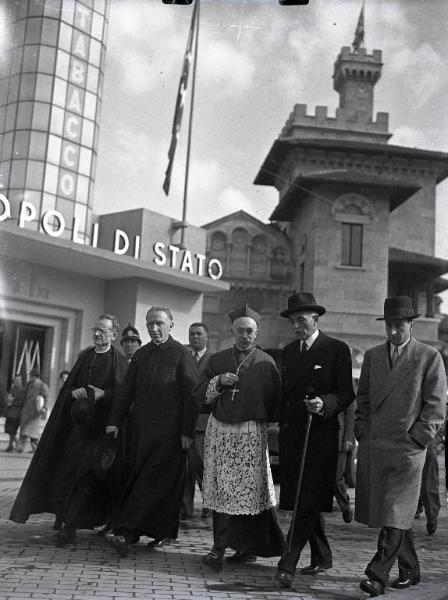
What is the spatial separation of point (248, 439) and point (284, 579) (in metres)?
1.09

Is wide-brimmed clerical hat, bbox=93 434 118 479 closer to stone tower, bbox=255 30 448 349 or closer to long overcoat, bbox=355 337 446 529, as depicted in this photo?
long overcoat, bbox=355 337 446 529

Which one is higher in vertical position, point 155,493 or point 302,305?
point 302,305

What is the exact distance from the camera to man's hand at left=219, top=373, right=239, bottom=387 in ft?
18.5

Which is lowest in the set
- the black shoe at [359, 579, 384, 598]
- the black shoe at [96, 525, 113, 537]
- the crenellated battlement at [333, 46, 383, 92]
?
the black shoe at [96, 525, 113, 537]

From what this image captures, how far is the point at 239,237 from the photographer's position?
39.1 m

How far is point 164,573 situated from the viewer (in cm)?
518

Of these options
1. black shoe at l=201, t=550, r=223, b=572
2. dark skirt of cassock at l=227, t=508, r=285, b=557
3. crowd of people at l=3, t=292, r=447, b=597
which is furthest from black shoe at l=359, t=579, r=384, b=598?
black shoe at l=201, t=550, r=223, b=572

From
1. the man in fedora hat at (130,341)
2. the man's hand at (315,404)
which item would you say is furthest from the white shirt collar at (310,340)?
the man in fedora hat at (130,341)

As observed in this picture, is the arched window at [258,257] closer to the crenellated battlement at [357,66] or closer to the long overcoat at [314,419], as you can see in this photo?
the crenellated battlement at [357,66]

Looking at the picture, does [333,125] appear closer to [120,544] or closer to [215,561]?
[120,544]

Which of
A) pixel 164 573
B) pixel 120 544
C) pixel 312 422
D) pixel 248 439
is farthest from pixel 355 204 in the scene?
pixel 164 573

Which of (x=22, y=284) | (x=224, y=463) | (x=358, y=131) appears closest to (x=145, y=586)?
(x=224, y=463)

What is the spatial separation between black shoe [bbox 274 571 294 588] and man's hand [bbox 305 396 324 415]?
1.12 m

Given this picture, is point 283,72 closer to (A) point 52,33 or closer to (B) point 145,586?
(A) point 52,33
